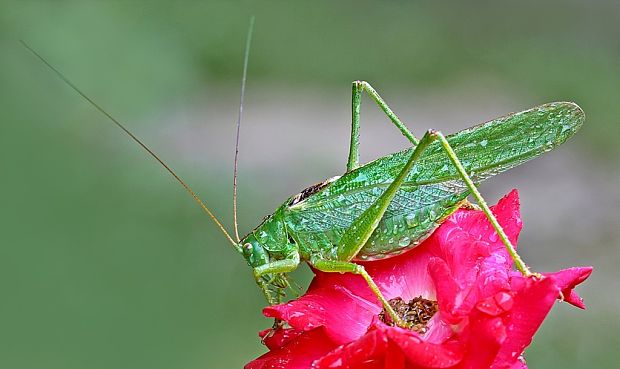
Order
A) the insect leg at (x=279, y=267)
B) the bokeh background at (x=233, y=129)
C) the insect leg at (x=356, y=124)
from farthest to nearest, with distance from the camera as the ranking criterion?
1. the bokeh background at (x=233, y=129)
2. the insect leg at (x=356, y=124)
3. the insect leg at (x=279, y=267)

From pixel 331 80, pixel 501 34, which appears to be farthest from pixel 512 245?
pixel 501 34

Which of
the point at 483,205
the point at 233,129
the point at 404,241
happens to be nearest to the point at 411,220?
the point at 404,241

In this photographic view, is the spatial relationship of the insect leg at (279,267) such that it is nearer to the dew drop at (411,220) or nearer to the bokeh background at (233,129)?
the dew drop at (411,220)

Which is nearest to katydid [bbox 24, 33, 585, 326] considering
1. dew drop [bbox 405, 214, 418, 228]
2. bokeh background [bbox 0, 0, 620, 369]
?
dew drop [bbox 405, 214, 418, 228]

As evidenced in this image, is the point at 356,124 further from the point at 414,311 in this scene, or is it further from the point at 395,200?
the point at 414,311

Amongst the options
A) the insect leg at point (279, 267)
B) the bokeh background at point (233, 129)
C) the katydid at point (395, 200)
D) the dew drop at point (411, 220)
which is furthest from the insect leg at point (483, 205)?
the bokeh background at point (233, 129)

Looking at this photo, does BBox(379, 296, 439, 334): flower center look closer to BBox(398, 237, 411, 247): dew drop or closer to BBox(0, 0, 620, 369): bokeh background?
BBox(398, 237, 411, 247): dew drop
